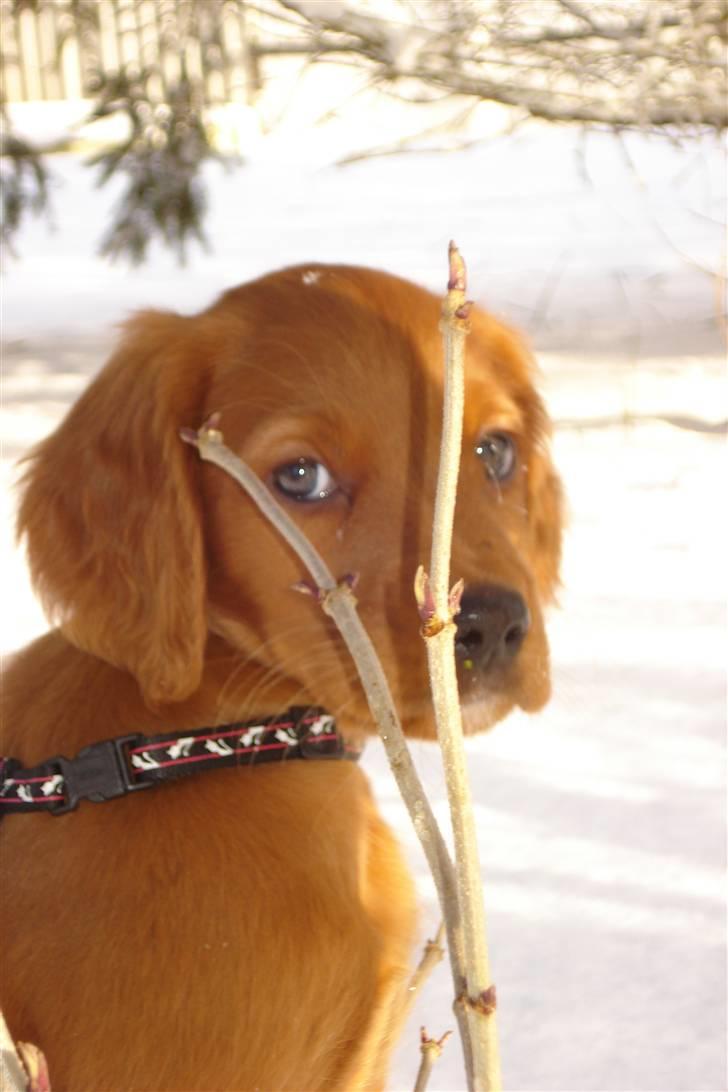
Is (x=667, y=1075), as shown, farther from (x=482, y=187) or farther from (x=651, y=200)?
(x=482, y=187)

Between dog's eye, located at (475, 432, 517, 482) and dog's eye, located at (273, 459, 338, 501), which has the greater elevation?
dog's eye, located at (273, 459, 338, 501)

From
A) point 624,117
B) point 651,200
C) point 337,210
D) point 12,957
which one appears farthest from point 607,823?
point 337,210

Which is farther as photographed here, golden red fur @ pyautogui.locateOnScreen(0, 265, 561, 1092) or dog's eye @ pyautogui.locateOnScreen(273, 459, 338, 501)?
dog's eye @ pyautogui.locateOnScreen(273, 459, 338, 501)

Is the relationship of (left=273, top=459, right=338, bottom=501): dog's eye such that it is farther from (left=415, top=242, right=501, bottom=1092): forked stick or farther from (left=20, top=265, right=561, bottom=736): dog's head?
(left=415, top=242, right=501, bottom=1092): forked stick

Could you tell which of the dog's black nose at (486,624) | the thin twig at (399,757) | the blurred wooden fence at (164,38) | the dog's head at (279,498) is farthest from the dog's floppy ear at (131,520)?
the blurred wooden fence at (164,38)

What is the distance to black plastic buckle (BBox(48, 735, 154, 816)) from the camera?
5.80 feet

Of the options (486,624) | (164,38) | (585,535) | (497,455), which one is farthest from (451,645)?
(164,38)

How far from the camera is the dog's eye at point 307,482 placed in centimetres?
196

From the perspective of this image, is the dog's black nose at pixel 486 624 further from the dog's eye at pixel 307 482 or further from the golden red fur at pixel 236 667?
the dog's eye at pixel 307 482

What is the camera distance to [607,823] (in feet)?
10.1

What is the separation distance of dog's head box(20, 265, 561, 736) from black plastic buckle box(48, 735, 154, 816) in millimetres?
127

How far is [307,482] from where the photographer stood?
6.45ft

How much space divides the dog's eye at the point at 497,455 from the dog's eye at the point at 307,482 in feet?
0.86

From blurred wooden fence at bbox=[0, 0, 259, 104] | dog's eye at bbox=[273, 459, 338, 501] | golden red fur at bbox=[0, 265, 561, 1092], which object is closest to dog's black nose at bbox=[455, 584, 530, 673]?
golden red fur at bbox=[0, 265, 561, 1092]
